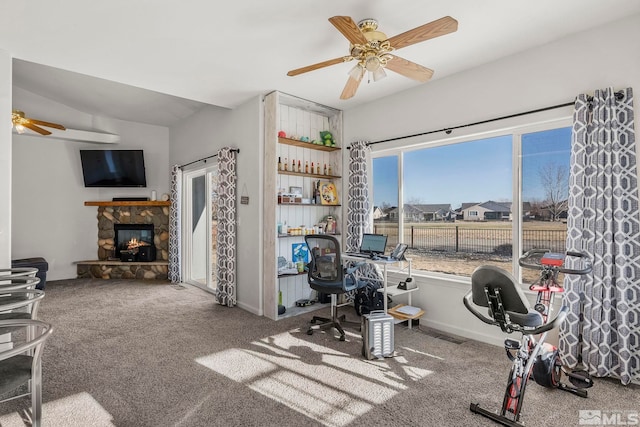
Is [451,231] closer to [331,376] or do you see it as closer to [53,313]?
[331,376]

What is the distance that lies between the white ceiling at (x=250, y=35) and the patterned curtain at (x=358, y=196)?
0.78 metres

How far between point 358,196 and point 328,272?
4.14ft

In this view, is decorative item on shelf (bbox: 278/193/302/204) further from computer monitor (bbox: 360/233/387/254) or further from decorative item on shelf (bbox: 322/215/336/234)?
computer monitor (bbox: 360/233/387/254)

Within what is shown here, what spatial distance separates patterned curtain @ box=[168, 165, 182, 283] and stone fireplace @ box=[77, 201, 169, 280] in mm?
481

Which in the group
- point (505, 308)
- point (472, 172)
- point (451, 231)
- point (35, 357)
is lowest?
point (35, 357)

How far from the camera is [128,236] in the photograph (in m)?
6.77

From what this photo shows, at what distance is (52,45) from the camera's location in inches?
115

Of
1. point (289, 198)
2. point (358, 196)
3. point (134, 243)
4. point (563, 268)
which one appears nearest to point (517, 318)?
point (563, 268)

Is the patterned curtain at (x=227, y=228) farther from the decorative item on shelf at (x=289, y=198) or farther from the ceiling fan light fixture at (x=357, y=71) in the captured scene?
the ceiling fan light fixture at (x=357, y=71)

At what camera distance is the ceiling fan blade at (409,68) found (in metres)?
2.59

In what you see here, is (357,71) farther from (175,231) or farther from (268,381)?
(175,231)

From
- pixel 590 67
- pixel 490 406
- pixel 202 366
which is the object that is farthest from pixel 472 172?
pixel 202 366

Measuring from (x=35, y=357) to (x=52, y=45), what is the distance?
2647 millimetres

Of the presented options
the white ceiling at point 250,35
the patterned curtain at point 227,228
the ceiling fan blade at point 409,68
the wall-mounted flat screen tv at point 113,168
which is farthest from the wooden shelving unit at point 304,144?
the wall-mounted flat screen tv at point 113,168
